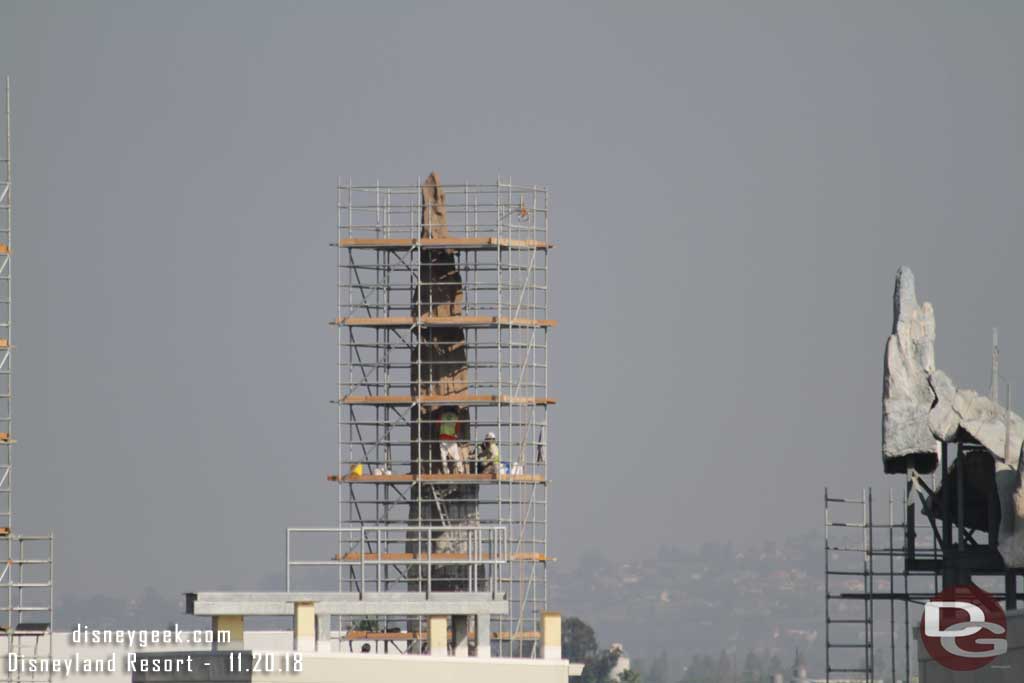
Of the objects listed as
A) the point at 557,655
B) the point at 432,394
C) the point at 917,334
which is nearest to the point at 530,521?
the point at 432,394

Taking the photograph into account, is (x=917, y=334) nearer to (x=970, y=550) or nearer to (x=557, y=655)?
(x=970, y=550)

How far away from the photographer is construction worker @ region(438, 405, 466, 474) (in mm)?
82500

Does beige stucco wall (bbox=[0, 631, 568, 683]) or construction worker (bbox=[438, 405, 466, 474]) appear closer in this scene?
beige stucco wall (bbox=[0, 631, 568, 683])

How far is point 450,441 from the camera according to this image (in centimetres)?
8319

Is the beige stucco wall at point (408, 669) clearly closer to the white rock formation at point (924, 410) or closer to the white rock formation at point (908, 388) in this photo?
the white rock formation at point (924, 410)

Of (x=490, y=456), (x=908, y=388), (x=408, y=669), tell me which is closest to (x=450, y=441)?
(x=490, y=456)

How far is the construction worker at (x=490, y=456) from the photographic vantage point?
83.0 meters

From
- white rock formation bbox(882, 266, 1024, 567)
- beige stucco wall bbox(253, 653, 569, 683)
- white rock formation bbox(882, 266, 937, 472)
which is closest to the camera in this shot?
beige stucco wall bbox(253, 653, 569, 683)

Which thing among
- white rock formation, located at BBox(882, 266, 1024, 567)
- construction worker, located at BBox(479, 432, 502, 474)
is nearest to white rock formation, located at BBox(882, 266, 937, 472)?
white rock formation, located at BBox(882, 266, 1024, 567)

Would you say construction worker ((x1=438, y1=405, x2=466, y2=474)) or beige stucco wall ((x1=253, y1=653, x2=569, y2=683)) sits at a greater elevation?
construction worker ((x1=438, y1=405, x2=466, y2=474))

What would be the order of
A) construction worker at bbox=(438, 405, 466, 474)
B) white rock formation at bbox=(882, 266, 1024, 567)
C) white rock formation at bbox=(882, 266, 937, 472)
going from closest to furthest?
white rock formation at bbox=(882, 266, 1024, 567) → white rock formation at bbox=(882, 266, 937, 472) → construction worker at bbox=(438, 405, 466, 474)

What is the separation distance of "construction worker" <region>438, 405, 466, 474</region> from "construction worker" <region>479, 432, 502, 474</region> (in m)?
0.77

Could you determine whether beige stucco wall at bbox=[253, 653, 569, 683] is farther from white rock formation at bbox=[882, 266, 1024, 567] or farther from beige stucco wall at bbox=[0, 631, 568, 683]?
white rock formation at bbox=[882, 266, 1024, 567]

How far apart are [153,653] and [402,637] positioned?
26.0 m
